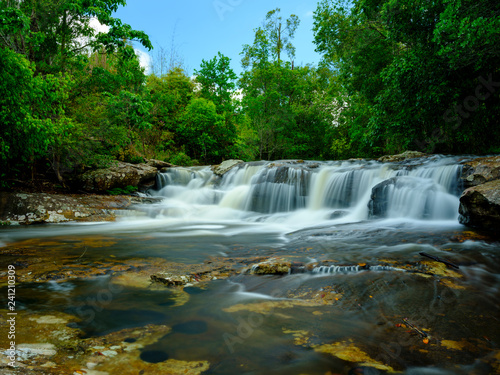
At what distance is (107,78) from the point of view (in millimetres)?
11031

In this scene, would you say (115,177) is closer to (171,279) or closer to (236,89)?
(171,279)

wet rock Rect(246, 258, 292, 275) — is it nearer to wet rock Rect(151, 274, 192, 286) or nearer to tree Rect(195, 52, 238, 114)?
wet rock Rect(151, 274, 192, 286)

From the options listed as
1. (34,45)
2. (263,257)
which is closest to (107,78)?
(34,45)

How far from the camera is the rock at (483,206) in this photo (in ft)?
17.3

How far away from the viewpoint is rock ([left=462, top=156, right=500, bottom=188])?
6.64 meters

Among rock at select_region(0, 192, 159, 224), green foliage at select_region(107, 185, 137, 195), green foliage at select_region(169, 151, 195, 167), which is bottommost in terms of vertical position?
rock at select_region(0, 192, 159, 224)

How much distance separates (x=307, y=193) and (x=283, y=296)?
8.39m

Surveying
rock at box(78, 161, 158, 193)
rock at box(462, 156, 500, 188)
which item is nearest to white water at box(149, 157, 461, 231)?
rock at box(462, 156, 500, 188)

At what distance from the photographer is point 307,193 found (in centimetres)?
1100

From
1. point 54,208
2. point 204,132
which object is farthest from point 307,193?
point 204,132

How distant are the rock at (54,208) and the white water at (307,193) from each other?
1.54 meters

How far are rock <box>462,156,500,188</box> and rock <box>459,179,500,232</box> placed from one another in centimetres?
119

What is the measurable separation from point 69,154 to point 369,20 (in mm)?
15161

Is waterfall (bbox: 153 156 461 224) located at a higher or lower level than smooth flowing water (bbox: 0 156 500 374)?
higher
